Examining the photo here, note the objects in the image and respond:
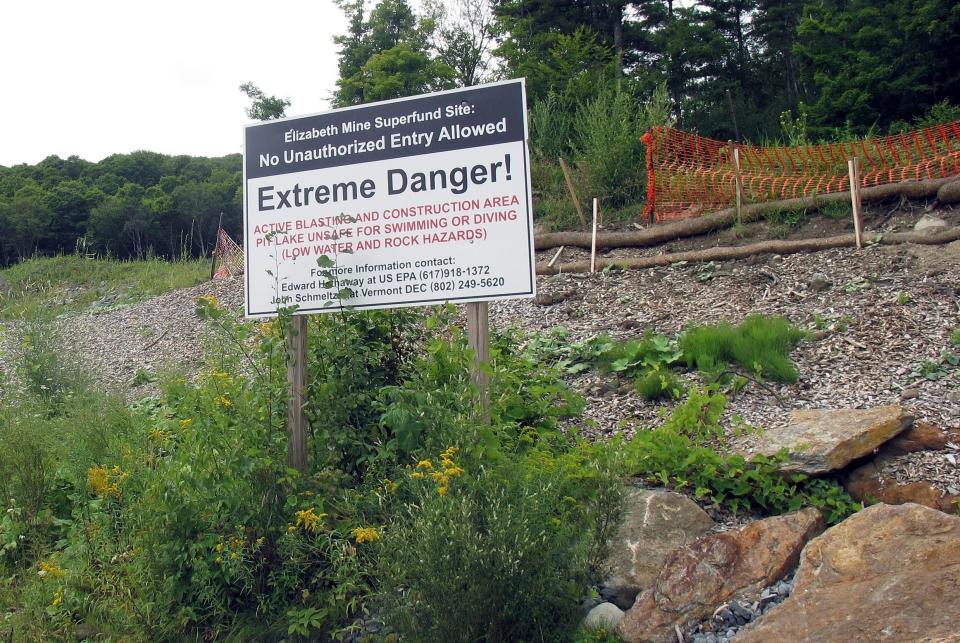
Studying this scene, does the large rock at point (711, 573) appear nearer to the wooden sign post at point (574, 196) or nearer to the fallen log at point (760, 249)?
the fallen log at point (760, 249)

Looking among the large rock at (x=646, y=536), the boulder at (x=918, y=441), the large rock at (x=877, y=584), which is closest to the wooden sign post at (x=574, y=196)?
the boulder at (x=918, y=441)

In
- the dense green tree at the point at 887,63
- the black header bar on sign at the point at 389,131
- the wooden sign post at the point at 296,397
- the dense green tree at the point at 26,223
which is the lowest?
the wooden sign post at the point at 296,397

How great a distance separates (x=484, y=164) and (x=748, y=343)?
2.51 meters

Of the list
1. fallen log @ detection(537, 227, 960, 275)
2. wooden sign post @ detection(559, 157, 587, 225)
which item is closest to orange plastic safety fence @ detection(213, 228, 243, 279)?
wooden sign post @ detection(559, 157, 587, 225)

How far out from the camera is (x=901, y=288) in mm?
7090

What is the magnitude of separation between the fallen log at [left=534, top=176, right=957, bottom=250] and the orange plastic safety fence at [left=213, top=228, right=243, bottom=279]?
25.7ft

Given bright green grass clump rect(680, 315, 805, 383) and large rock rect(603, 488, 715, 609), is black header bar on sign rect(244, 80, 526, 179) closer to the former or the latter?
large rock rect(603, 488, 715, 609)

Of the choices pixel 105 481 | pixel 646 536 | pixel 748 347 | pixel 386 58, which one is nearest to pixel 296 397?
pixel 105 481

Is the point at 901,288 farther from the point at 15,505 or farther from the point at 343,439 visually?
the point at 15,505

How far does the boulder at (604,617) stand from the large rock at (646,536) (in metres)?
0.16

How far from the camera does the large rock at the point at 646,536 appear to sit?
12.8 ft

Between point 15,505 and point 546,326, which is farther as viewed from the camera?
point 546,326

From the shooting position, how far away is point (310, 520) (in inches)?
161

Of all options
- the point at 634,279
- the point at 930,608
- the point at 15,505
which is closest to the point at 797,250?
the point at 634,279
